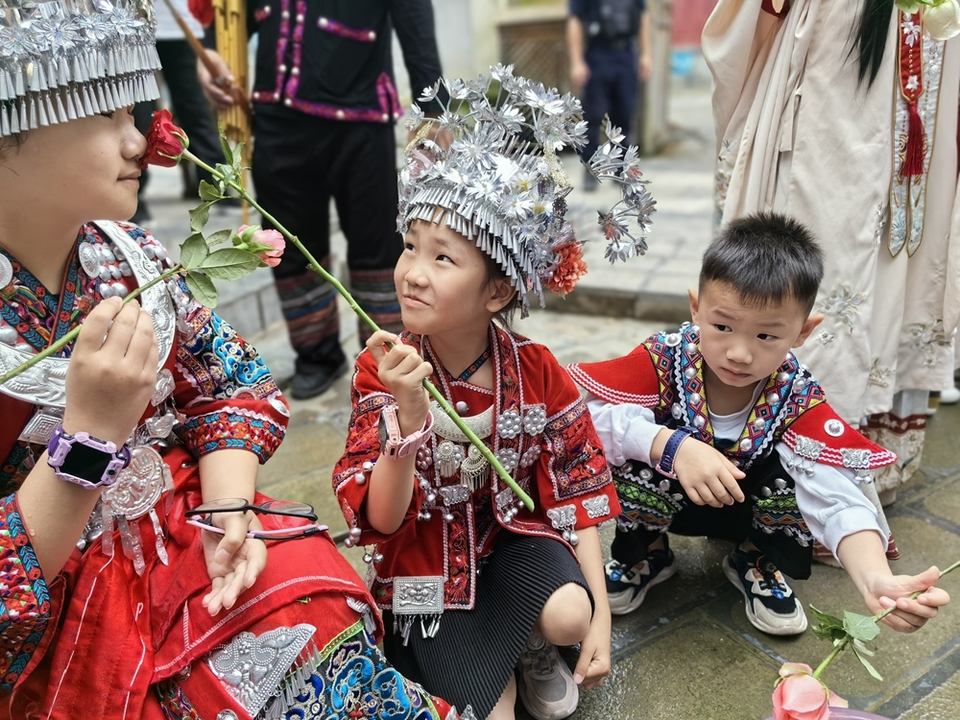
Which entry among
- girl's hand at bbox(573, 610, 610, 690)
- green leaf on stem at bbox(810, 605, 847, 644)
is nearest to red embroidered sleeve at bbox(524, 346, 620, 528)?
girl's hand at bbox(573, 610, 610, 690)

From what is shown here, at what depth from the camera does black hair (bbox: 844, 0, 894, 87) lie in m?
2.03

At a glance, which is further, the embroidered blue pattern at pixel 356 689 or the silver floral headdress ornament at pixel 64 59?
the embroidered blue pattern at pixel 356 689

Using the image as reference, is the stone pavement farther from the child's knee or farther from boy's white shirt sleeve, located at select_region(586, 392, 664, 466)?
boy's white shirt sleeve, located at select_region(586, 392, 664, 466)

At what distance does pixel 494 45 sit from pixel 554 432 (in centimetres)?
872

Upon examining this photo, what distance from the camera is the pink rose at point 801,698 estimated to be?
1.37 m

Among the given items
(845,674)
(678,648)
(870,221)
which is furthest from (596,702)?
(870,221)

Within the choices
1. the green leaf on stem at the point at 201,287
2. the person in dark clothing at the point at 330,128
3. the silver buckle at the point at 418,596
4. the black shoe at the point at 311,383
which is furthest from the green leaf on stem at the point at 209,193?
the black shoe at the point at 311,383

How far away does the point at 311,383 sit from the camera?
11.6ft

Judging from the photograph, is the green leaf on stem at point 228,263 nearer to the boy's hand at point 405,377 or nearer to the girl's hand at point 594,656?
the boy's hand at point 405,377

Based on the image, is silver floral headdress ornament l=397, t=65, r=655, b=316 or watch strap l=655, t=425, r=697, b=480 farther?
watch strap l=655, t=425, r=697, b=480

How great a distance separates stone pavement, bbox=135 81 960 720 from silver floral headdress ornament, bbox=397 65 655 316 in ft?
3.05

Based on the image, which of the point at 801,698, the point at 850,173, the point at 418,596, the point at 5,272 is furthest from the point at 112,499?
the point at 850,173

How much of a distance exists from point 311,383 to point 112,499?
2082 millimetres

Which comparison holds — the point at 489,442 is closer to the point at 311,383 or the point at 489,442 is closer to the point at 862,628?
the point at 862,628
